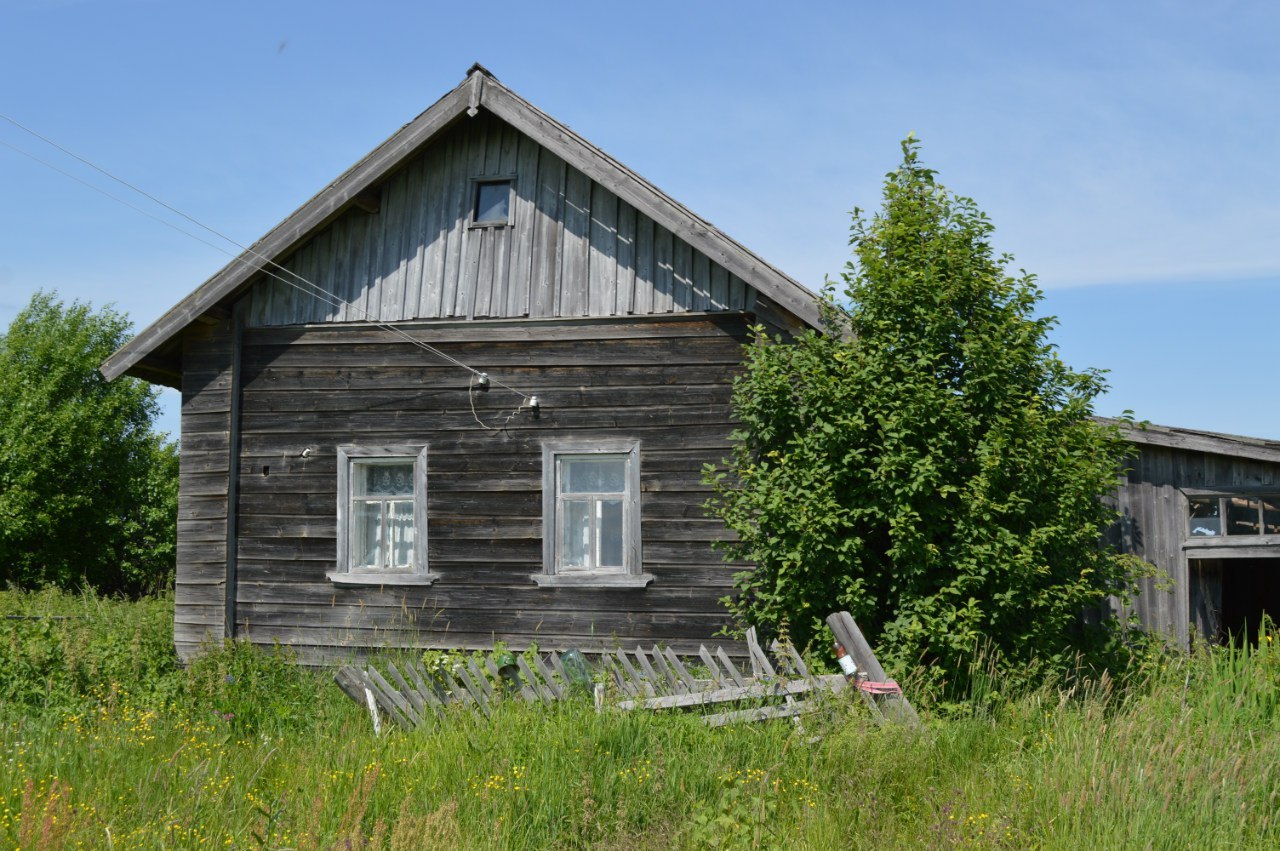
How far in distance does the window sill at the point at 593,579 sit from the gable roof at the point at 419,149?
2.93m

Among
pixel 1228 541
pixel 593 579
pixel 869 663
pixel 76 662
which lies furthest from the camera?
pixel 1228 541

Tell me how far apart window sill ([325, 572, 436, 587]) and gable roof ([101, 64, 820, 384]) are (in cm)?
313

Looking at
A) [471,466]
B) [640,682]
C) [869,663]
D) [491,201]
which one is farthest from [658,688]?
[491,201]

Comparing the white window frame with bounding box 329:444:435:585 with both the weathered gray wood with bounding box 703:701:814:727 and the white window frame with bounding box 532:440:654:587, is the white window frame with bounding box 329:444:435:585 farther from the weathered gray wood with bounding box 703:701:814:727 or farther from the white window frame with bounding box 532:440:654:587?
the weathered gray wood with bounding box 703:701:814:727

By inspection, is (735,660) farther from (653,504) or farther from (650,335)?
(650,335)

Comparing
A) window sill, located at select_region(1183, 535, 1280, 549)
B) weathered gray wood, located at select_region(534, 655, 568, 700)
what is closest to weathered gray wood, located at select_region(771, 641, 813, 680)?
weathered gray wood, located at select_region(534, 655, 568, 700)

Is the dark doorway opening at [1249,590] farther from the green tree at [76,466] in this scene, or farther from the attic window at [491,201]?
the green tree at [76,466]

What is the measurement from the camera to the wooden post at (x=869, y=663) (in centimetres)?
727

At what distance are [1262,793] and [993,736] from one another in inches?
64.1

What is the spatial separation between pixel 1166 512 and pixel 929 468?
14.6ft

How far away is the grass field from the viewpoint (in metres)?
5.30

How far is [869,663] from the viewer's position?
7676 mm

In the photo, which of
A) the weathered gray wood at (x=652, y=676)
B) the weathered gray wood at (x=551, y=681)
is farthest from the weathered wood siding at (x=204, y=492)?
the weathered gray wood at (x=652, y=676)

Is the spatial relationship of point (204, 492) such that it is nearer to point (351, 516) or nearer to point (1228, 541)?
point (351, 516)
